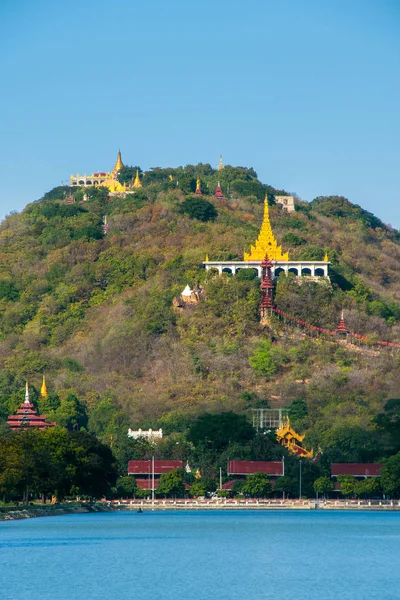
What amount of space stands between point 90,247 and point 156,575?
376 feet

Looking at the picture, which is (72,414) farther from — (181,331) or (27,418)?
(181,331)

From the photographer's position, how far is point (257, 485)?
13950 cm

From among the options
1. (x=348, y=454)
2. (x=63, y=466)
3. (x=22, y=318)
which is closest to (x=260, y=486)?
(x=348, y=454)

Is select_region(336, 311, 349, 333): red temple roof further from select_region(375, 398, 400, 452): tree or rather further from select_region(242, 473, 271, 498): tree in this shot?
select_region(242, 473, 271, 498): tree

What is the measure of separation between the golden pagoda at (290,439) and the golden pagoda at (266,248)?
28.5 metres

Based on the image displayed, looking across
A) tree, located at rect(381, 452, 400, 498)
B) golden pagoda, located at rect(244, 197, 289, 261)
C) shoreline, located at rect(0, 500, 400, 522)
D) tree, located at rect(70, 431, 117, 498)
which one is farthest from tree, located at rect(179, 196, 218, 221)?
tree, located at rect(70, 431, 117, 498)

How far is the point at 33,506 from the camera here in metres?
122

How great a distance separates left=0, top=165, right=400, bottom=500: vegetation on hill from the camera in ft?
527

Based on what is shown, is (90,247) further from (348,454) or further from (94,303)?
(348,454)

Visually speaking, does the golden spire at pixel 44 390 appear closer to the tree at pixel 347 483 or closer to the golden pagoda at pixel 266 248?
the golden pagoda at pixel 266 248

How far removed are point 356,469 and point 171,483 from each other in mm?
13433

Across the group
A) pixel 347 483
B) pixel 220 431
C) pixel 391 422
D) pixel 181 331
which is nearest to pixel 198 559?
pixel 347 483

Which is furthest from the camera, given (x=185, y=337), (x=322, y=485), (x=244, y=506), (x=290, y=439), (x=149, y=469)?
(x=185, y=337)

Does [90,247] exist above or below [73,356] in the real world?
above
